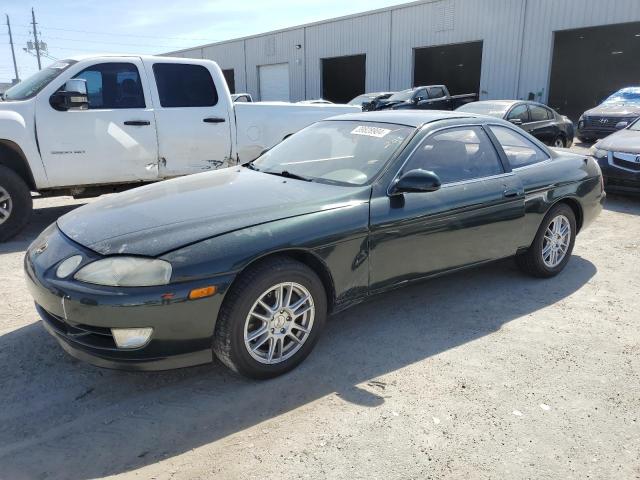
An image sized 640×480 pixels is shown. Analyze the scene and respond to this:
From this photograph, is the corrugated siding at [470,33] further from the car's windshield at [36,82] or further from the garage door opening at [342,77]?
the car's windshield at [36,82]

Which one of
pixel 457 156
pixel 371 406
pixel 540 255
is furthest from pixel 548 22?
pixel 371 406

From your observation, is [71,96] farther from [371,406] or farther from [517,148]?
[371,406]

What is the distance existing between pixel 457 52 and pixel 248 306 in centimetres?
2949

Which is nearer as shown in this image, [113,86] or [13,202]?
[13,202]

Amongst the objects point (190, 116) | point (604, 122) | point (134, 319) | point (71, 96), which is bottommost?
point (134, 319)

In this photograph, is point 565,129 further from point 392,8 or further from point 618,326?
point 392,8

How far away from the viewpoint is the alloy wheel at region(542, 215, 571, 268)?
4.73m

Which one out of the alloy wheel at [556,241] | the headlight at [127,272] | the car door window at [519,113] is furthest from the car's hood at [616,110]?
the headlight at [127,272]

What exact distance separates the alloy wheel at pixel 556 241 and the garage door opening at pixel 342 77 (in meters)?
25.3

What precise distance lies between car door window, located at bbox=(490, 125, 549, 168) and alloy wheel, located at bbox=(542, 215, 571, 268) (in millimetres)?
585

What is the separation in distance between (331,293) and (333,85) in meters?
29.2

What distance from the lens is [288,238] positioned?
2.98 m

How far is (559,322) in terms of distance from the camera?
395 cm

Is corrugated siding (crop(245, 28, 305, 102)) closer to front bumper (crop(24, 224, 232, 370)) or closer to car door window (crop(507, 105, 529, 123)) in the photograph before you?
car door window (crop(507, 105, 529, 123))
